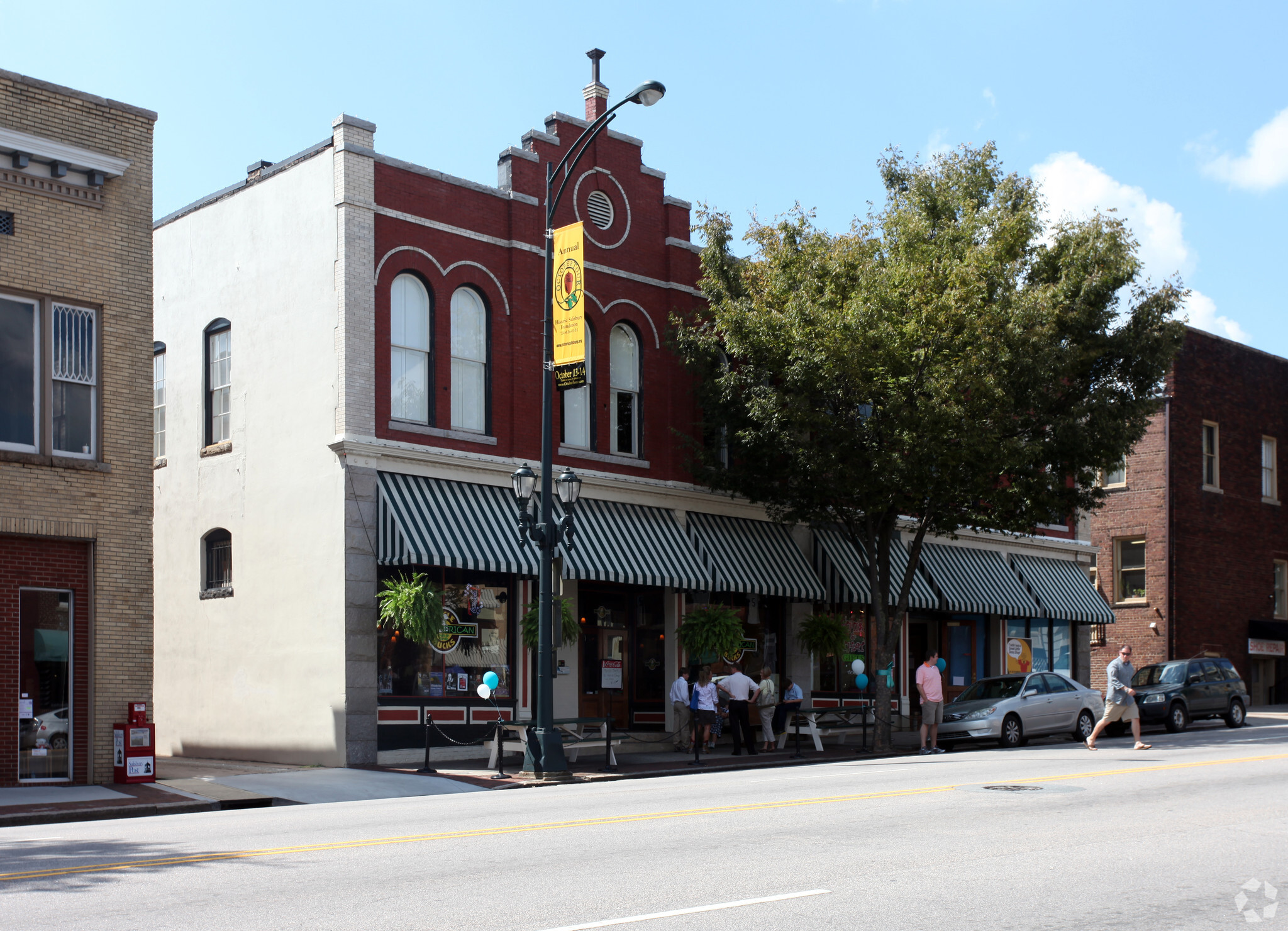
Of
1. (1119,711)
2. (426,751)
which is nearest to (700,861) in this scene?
(426,751)

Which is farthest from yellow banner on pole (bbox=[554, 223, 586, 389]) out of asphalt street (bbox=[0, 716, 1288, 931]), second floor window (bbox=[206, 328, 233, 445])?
asphalt street (bbox=[0, 716, 1288, 931])

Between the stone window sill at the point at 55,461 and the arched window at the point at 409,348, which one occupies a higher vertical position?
the arched window at the point at 409,348

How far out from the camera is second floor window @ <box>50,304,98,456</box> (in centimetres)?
1772

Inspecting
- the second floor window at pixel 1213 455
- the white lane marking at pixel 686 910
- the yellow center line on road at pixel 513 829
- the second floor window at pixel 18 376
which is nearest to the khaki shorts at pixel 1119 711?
the yellow center line on road at pixel 513 829

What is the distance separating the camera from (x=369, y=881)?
8.26 m

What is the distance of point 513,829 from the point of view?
36.1 feet

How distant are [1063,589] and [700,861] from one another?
27751mm

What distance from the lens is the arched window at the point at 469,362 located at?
2259 centimetres

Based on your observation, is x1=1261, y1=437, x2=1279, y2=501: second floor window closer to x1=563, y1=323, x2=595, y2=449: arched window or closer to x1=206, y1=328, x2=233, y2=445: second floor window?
x1=563, y1=323, x2=595, y2=449: arched window

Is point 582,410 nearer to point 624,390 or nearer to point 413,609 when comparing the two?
point 624,390

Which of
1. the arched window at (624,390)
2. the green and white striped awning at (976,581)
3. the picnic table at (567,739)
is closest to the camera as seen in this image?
the picnic table at (567,739)

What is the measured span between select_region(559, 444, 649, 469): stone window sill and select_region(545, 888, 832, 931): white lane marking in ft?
53.3

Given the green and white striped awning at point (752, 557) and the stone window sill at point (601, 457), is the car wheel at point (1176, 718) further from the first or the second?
the stone window sill at point (601, 457)

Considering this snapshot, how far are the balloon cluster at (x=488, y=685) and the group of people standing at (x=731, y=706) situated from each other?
11.6ft
